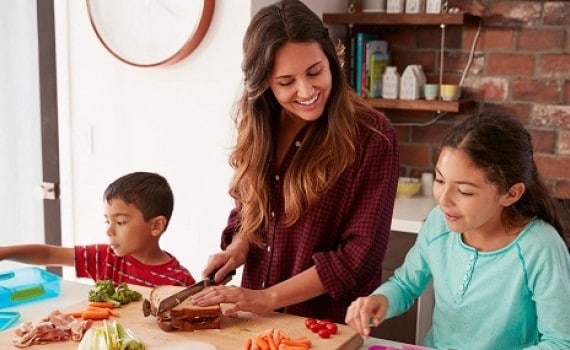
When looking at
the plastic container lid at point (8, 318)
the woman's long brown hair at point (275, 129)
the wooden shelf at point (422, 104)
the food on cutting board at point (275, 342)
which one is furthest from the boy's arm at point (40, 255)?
the wooden shelf at point (422, 104)

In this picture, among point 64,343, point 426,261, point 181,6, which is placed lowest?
point 64,343

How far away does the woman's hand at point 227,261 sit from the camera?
5.39 ft

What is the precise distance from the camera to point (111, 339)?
129cm

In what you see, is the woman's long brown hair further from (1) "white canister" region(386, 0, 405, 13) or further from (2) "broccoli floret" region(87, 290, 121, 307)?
(1) "white canister" region(386, 0, 405, 13)

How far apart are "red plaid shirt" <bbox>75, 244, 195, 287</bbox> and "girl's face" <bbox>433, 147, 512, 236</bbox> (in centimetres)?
70

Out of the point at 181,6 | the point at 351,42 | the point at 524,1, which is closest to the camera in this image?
the point at 181,6

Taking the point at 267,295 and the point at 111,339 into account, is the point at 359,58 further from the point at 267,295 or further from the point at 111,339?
the point at 111,339

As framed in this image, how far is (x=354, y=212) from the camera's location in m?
1.57

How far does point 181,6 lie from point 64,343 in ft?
4.55

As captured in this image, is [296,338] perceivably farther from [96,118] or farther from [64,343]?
[96,118]

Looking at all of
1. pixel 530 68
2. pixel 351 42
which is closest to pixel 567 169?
pixel 530 68

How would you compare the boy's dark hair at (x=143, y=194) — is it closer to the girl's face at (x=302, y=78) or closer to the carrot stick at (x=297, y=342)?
the girl's face at (x=302, y=78)

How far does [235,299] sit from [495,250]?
0.53 meters

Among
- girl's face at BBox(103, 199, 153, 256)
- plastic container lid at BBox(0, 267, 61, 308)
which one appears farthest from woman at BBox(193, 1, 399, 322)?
plastic container lid at BBox(0, 267, 61, 308)
